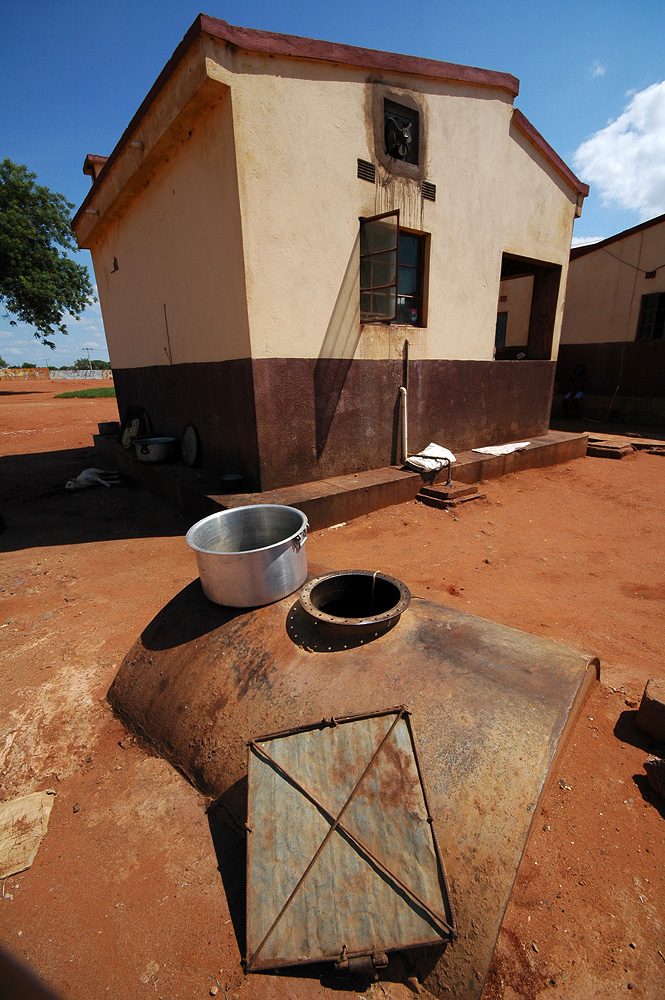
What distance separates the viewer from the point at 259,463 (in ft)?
18.6

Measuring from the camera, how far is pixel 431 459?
715 cm

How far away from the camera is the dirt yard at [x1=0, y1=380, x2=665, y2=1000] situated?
1.68 meters

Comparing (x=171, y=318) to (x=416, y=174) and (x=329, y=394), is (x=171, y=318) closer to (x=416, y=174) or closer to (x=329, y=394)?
(x=329, y=394)

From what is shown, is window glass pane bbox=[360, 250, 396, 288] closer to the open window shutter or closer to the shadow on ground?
the open window shutter

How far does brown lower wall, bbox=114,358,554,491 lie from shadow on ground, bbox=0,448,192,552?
4.04 feet

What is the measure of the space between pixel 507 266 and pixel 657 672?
32.6 ft

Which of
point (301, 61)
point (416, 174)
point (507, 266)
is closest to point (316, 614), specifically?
point (301, 61)

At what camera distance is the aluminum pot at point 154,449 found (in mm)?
7688

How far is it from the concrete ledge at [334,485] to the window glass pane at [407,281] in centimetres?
287

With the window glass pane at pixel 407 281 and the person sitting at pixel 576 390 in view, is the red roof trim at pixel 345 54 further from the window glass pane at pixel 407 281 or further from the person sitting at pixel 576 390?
the person sitting at pixel 576 390

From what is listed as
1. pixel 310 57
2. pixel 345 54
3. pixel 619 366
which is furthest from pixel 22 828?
pixel 619 366

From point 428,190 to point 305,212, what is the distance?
8.15ft

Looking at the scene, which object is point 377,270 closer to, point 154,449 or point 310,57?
point 310,57

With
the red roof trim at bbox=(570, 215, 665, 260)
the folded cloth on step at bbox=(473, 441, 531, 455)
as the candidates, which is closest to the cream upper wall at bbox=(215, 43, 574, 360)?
the folded cloth on step at bbox=(473, 441, 531, 455)
